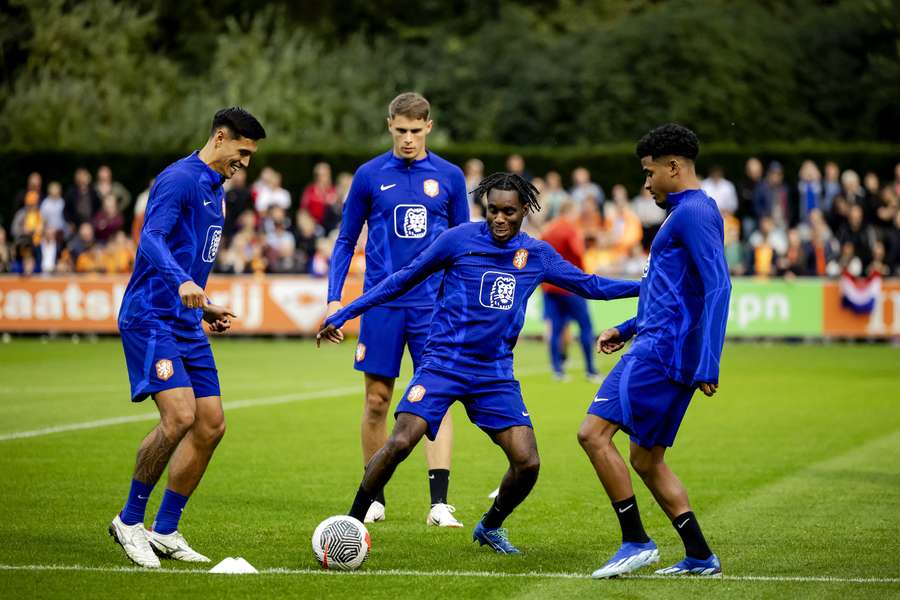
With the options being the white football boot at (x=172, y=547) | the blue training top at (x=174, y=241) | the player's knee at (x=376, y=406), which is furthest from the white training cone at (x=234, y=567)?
the player's knee at (x=376, y=406)

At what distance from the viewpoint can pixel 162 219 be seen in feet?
26.2

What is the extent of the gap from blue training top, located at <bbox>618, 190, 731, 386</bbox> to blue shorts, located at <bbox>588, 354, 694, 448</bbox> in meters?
0.07

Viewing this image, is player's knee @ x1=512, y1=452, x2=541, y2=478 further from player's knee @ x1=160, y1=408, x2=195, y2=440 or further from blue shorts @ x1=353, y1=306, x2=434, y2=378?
player's knee @ x1=160, y1=408, x2=195, y2=440

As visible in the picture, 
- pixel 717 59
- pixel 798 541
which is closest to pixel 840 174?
pixel 717 59

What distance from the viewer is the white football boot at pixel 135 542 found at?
7.91 meters

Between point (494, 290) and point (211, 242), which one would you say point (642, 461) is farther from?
point (211, 242)

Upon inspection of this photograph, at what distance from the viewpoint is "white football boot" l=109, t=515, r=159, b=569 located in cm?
791

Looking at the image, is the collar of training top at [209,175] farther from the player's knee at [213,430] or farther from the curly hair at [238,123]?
the player's knee at [213,430]

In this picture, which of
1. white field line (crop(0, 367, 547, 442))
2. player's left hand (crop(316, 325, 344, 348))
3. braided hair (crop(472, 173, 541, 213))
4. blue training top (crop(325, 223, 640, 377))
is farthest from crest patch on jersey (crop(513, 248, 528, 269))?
white field line (crop(0, 367, 547, 442))

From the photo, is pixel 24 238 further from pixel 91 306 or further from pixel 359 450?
pixel 359 450

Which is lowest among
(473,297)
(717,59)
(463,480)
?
(463,480)

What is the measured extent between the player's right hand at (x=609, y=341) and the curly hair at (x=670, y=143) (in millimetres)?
968

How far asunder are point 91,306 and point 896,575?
1978 cm

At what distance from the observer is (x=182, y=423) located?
8016 mm
